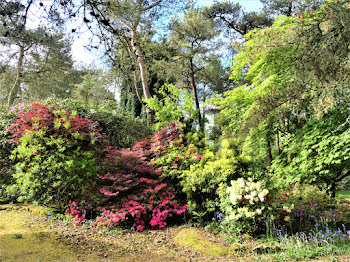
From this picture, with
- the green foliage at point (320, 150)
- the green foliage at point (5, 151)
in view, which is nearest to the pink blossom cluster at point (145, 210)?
the green foliage at point (320, 150)

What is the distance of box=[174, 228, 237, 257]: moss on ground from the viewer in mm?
3442

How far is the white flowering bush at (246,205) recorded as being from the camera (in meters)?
3.84

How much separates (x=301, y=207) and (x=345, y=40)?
3.47 m

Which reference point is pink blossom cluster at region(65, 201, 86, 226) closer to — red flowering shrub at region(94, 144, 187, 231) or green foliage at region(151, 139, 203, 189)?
red flowering shrub at region(94, 144, 187, 231)

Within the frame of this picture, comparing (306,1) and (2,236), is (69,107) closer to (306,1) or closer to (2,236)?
(2,236)

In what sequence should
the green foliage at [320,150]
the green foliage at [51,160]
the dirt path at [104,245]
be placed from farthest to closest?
the green foliage at [51,160], the green foliage at [320,150], the dirt path at [104,245]

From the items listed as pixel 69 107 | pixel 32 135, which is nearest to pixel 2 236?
pixel 32 135

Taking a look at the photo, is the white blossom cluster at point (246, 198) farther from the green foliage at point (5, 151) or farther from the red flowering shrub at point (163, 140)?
the green foliage at point (5, 151)

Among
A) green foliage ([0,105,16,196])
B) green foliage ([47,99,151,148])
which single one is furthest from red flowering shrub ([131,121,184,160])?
green foliage ([0,105,16,196])

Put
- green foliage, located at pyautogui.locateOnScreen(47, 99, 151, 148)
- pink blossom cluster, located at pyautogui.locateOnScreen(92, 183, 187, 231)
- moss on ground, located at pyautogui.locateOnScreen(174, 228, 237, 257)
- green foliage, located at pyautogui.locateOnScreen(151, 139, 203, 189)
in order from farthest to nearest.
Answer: green foliage, located at pyautogui.locateOnScreen(47, 99, 151, 148) < green foliage, located at pyautogui.locateOnScreen(151, 139, 203, 189) < pink blossom cluster, located at pyautogui.locateOnScreen(92, 183, 187, 231) < moss on ground, located at pyautogui.locateOnScreen(174, 228, 237, 257)

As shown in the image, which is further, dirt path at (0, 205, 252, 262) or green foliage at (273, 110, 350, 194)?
green foliage at (273, 110, 350, 194)

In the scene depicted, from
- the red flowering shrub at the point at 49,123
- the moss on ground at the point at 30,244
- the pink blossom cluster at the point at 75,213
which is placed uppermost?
the red flowering shrub at the point at 49,123

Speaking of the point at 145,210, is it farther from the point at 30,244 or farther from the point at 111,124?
the point at 111,124

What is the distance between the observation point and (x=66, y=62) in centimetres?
1502
